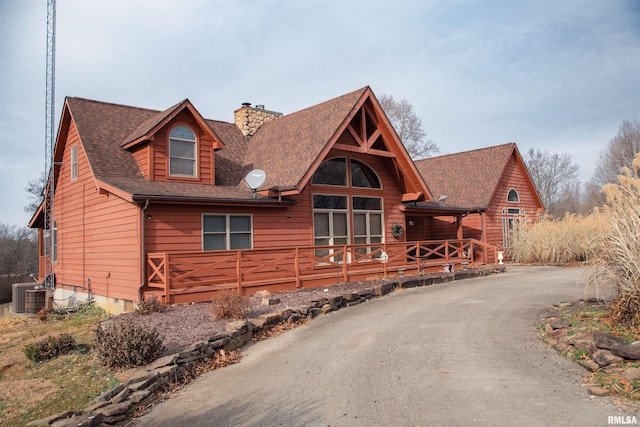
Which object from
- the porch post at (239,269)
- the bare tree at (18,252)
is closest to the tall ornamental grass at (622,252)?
the porch post at (239,269)

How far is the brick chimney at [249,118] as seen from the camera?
21.2 metres

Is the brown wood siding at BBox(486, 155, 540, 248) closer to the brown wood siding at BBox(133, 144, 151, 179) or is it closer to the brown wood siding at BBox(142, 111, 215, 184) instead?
the brown wood siding at BBox(142, 111, 215, 184)

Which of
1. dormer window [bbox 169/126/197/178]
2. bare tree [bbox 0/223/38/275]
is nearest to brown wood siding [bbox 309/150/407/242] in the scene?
dormer window [bbox 169/126/197/178]

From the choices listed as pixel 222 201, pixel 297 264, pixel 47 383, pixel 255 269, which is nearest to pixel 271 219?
pixel 297 264

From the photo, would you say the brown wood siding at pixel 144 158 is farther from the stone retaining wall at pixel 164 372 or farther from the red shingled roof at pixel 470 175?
the red shingled roof at pixel 470 175

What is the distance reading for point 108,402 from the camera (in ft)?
19.9

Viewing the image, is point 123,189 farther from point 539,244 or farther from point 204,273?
point 539,244

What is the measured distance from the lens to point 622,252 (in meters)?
7.25

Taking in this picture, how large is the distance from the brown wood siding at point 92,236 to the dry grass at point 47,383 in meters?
2.64

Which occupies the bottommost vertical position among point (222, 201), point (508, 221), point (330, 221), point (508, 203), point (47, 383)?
point (47, 383)

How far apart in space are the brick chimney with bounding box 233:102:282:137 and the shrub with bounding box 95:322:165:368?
14212 mm

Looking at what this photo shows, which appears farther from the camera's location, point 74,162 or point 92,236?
point 74,162

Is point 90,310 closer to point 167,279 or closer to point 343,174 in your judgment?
point 167,279

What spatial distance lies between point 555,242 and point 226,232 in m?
15.1
